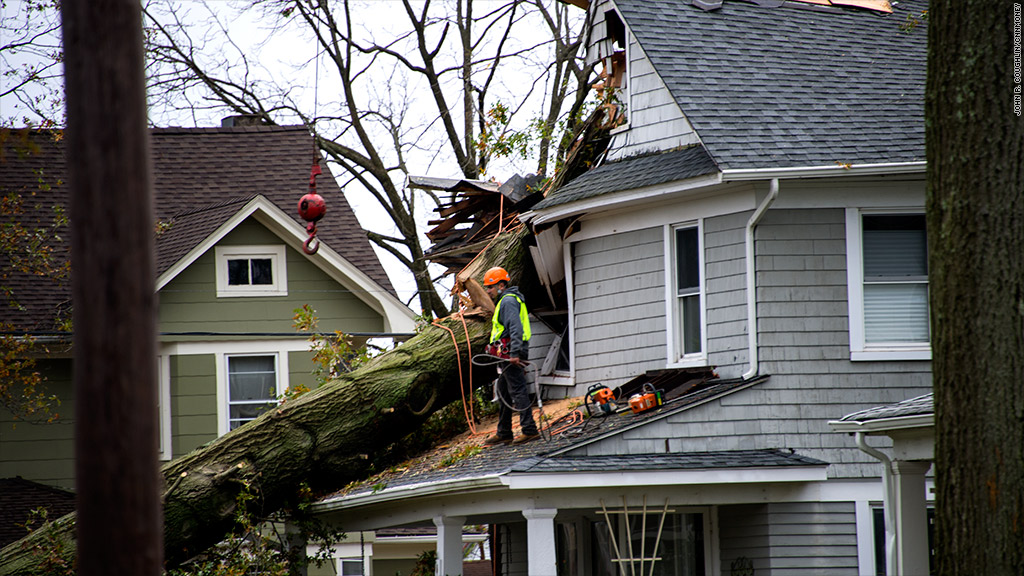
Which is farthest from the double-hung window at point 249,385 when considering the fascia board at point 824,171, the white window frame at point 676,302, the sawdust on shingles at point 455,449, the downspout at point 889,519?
the downspout at point 889,519

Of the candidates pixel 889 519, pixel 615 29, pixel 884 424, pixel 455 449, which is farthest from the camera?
pixel 615 29

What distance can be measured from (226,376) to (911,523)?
469 inches

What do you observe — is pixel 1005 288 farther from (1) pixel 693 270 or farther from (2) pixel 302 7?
(2) pixel 302 7

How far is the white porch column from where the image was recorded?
1265 centimetres

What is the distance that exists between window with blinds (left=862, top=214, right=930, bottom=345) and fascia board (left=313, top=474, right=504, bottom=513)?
14.3ft

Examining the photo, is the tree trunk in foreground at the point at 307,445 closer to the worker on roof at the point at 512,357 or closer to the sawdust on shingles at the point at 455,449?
the sawdust on shingles at the point at 455,449

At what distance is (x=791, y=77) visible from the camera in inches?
558

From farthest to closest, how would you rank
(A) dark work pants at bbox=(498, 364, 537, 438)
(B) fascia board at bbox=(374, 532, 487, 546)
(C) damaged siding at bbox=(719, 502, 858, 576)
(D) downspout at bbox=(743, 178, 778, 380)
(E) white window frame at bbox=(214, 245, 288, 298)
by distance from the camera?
(B) fascia board at bbox=(374, 532, 487, 546), (E) white window frame at bbox=(214, 245, 288, 298), (A) dark work pants at bbox=(498, 364, 537, 438), (D) downspout at bbox=(743, 178, 778, 380), (C) damaged siding at bbox=(719, 502, 858, 576)

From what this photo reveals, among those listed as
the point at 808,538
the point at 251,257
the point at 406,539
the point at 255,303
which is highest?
the point at 251,257

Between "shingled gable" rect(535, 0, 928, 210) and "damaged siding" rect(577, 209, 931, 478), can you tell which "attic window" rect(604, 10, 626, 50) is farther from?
"damaged siding" rect(577, 209, 931, 478)

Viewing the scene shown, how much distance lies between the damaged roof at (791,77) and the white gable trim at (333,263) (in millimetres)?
7346

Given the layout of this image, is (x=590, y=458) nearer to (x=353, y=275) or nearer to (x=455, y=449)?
(x=455, y=449)

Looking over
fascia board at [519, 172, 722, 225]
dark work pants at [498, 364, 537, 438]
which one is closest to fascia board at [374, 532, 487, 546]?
fascia board at [519, 172, 722, 225]

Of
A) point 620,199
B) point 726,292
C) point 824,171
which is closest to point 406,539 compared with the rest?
point 620,199
